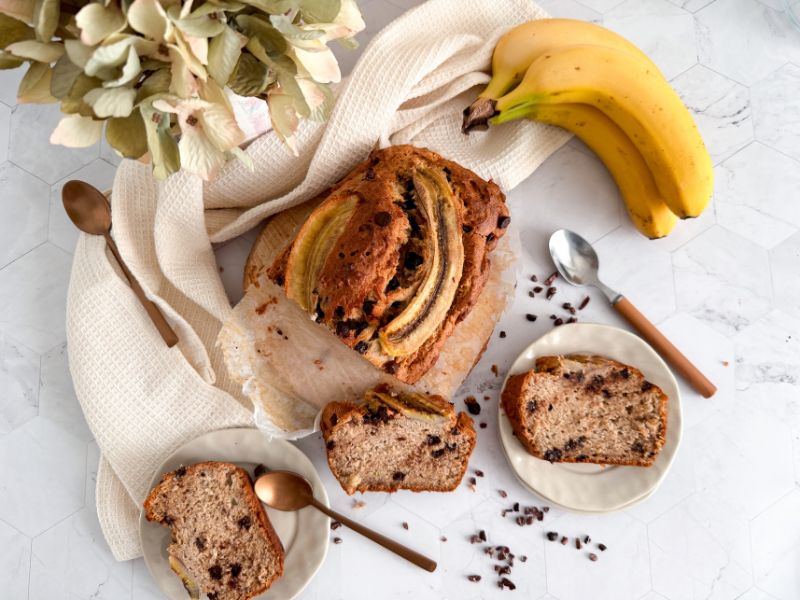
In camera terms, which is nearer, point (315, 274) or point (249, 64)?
point (249, 64)

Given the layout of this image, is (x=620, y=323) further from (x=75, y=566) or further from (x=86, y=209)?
(x=75, y=566)

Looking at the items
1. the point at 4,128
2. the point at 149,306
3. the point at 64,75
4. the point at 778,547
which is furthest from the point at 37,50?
the point at 778,547

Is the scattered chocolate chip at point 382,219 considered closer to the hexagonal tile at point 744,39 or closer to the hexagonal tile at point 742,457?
the hexagonal tile at point 742,457

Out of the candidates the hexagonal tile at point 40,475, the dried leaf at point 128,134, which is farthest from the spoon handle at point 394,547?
the dried leaf at point 128,134

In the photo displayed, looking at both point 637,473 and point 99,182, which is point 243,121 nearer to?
point 99,182

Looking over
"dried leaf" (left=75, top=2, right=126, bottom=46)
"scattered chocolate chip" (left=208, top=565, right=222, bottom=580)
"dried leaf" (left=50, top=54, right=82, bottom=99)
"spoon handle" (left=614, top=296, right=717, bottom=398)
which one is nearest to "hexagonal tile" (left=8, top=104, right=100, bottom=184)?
"dried leaf" (left=50, top=54, right=82, bottom=99)

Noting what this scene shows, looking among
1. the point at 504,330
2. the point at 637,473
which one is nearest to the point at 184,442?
the point at 504,330
